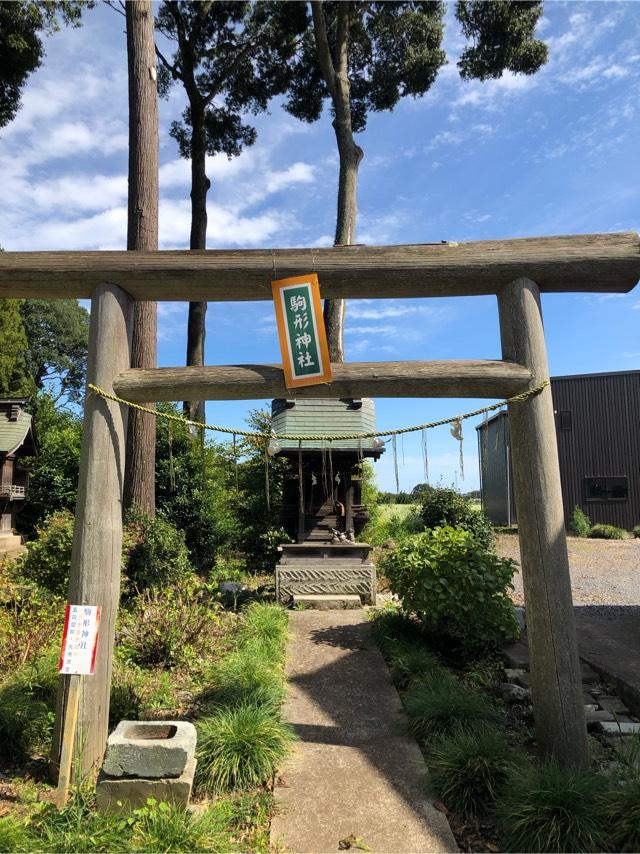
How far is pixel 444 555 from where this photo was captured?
20.9ft

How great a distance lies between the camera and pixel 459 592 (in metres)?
6.09

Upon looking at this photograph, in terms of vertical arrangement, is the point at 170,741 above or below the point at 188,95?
below

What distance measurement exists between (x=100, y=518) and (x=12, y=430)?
14988 mm

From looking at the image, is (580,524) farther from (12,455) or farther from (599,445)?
(12,455)

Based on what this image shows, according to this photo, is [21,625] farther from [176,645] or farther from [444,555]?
[444,555]

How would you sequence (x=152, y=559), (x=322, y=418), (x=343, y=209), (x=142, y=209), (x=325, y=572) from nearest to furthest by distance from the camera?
(x=152, y=559) → (x=142, y=209) → (x=325, y=572) → (x=322, y=418) → (x=343, y=209)

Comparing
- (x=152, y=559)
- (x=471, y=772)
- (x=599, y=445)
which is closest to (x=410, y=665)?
(x=471, y=772)

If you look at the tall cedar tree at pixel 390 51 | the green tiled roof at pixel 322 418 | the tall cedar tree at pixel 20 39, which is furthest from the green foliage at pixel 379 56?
the green tiled roof at pixel 322 418

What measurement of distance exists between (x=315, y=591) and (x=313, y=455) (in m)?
2.36

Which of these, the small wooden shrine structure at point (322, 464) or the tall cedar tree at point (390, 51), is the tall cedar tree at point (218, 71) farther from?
the small wooden shrine structure at point (322, 464)

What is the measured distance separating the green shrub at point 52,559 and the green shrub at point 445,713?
198 inches

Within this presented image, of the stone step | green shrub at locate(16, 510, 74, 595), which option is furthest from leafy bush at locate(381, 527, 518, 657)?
green shrub at locate(16, 510, 74, 595)

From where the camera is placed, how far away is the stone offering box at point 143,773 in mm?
3406

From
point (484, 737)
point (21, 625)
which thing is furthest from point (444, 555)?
point (21, 625)
